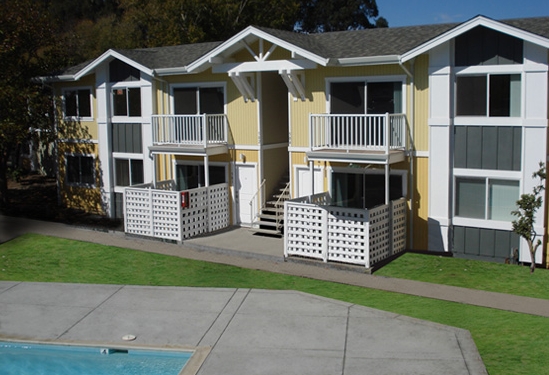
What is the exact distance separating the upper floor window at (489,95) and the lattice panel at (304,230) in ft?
15.4

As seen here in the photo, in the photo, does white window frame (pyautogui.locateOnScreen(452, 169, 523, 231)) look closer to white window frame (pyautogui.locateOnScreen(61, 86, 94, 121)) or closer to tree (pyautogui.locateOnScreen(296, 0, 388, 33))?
white window frame (pyautogui.locateOnScreen(61, 86, 94, 121))

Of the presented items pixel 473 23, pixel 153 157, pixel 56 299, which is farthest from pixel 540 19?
pixel 56 299

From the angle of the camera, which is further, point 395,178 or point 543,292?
point 395,178

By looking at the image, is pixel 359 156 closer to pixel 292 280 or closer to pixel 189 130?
pixel 292 280

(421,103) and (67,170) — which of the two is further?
(67,170)

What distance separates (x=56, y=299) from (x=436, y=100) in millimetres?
10822

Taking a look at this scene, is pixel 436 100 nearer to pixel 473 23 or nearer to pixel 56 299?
pixel 473 23

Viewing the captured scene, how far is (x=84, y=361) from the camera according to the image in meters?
12.2

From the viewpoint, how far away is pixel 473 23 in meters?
16.5

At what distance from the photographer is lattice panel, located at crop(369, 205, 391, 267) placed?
1673cm

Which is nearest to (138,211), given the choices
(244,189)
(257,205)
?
(244,189)

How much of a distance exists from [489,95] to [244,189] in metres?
8.51

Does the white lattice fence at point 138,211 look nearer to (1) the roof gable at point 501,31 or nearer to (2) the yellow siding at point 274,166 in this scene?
(2) the yellow siding at point 274,166

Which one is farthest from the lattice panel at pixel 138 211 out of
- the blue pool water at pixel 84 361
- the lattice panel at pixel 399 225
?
the blue pool water at pixel 84 361
